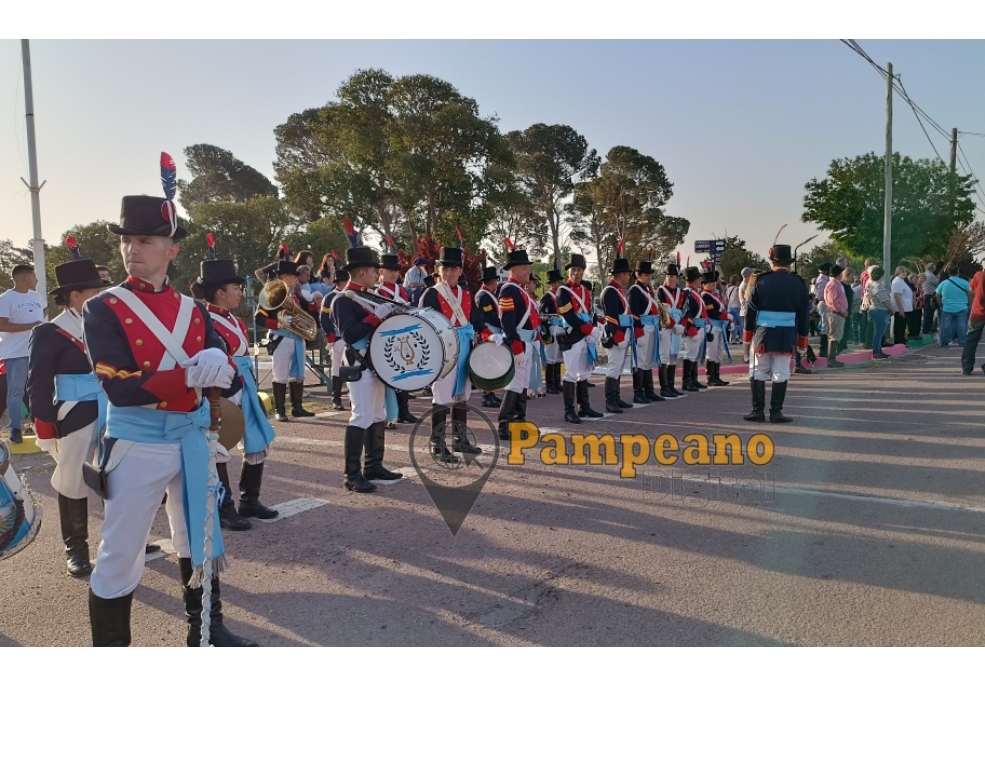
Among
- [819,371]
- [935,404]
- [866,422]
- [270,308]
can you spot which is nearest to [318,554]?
[270,308]

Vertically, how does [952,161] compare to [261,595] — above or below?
above

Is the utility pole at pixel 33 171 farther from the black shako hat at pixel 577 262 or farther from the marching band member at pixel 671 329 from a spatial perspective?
the marching band member at pixel 671 329

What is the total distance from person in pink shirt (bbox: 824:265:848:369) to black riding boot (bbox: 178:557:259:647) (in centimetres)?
1276

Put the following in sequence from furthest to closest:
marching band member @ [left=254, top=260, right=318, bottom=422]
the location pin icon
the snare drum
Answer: marching band member @ [left=254, top=260, right=318, bottom=422] < the snare drum < the location pin icon

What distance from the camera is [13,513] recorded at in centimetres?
352

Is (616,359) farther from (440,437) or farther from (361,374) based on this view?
(361,374)

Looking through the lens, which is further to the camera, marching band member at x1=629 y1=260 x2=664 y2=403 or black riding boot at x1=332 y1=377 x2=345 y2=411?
black riding boot at x1=332 y1=377 x2=345 y2=411

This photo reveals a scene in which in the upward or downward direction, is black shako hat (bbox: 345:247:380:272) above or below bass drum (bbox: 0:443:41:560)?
above

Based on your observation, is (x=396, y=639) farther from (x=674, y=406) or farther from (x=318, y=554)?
(x=674, y=406)

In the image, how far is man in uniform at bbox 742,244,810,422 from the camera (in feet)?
29.6

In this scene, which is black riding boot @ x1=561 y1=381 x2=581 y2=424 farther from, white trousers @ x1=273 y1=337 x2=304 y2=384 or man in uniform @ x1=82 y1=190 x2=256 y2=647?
man in uniform @ x1=82 y1=190 x2=256 y2=647

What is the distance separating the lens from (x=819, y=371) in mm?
14125

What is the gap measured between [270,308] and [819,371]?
1010 centimetres

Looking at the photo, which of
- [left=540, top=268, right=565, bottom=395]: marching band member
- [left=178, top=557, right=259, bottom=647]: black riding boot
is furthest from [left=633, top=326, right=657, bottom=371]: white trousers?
[left=178, top=557, right=259, bottom=647]: black riding boot
